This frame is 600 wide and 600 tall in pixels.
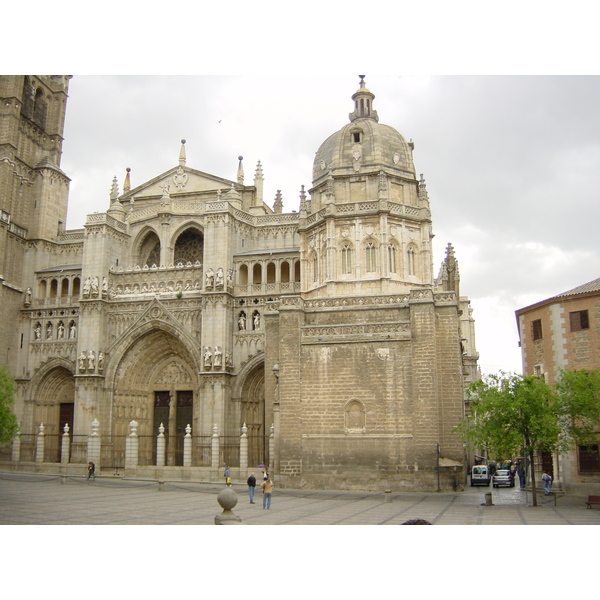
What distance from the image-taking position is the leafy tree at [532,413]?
22484 millimetres

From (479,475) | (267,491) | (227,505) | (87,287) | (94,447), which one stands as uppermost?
(87,287)

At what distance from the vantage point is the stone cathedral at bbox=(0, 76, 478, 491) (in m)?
25.7

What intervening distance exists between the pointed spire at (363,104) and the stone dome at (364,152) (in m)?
0.77

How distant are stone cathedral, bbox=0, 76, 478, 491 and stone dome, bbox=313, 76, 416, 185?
0.31 ft

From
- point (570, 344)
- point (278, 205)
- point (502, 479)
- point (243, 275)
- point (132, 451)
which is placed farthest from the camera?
point (278, 205)

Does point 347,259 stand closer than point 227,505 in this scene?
No

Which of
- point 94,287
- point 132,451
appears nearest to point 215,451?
point 132,451

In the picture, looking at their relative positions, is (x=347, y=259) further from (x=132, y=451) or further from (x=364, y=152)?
(x=132, y=451)

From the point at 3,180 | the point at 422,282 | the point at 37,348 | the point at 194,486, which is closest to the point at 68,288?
the point at 37,348

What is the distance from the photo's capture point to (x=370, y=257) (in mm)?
34969

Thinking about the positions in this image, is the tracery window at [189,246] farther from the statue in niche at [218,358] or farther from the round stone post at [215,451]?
the round stone post at [215,451]

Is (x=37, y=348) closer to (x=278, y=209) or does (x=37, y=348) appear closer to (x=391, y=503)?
(x=278, y=209)

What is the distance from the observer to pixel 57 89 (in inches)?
1981

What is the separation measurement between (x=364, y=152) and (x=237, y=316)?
11807 mm
